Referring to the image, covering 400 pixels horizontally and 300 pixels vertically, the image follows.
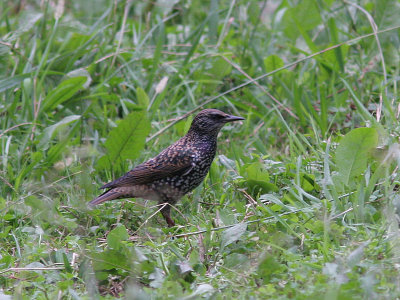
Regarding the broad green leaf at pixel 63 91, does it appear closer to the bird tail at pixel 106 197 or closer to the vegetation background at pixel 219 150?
the vegetation background at pixel 219 150

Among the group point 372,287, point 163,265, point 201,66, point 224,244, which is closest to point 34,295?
point 163,265

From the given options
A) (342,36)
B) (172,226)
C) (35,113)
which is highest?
(342,36)

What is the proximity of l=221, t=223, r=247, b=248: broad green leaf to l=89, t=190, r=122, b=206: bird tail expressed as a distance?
140cm

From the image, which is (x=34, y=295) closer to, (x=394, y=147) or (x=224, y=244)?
(x=224, y=244)

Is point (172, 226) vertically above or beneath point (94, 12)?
beneath

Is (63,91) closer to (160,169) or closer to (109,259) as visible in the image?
(160,169)

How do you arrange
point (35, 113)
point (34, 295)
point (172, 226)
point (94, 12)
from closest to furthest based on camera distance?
point (34, 295)
point (172, 226)
point (35, 113)
point (94, 12)

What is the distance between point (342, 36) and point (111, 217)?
4066mm

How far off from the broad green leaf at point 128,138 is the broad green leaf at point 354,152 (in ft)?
6.52

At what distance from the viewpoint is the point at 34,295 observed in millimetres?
4188

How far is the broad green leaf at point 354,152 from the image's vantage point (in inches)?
195

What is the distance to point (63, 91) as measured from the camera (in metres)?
7.07

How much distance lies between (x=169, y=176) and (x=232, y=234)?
1.46 m

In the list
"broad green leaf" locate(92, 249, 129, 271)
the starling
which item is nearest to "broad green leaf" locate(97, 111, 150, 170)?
the starling
